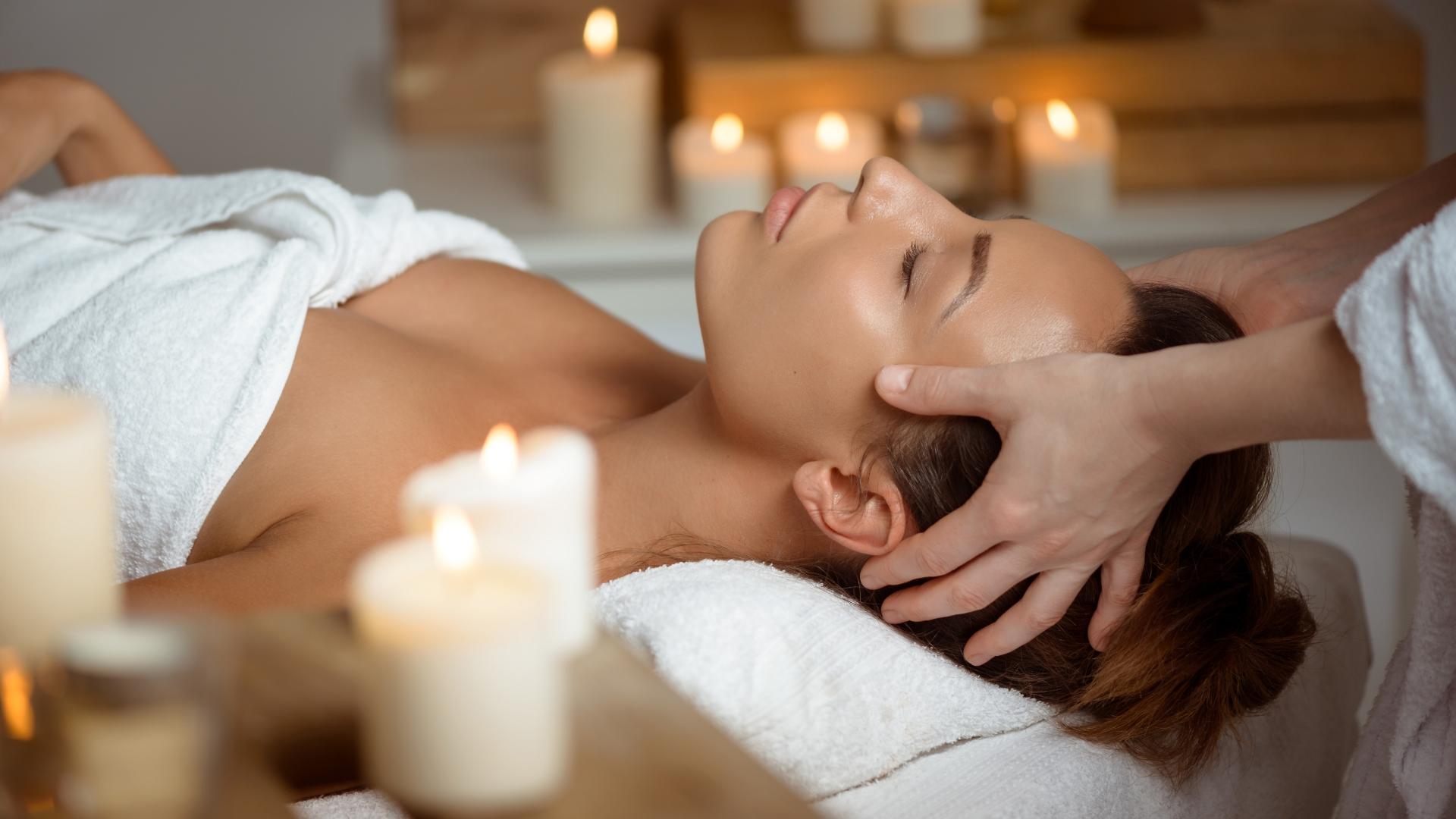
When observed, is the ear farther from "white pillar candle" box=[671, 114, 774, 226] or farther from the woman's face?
"white pillar candle" box=[671, 114, 774, 226]

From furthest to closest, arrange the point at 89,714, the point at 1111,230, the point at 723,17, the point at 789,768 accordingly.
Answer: the point at 723,17 → the point at 1111,230 → the point at 789,768 → the point at 89,714

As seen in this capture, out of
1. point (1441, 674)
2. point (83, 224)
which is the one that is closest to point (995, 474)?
point (1441, 674)

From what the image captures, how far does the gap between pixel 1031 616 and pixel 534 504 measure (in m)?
0.67

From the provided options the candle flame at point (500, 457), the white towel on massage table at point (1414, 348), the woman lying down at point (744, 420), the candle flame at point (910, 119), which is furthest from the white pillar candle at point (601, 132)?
the candle flame at point (500, 457)

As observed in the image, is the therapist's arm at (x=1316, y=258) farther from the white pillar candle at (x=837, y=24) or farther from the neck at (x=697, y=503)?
the white pillar candle at (x=837, y=24)

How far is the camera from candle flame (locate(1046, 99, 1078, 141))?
217 centimetres

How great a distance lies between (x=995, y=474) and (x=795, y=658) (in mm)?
201

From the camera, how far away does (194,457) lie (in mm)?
1196

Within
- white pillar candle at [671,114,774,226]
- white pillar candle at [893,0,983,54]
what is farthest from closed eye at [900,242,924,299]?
white pillar candle at [893,0,983,54]

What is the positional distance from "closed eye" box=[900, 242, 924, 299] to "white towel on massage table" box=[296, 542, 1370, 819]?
262mm

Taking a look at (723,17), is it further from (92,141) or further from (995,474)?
A: (995,474)

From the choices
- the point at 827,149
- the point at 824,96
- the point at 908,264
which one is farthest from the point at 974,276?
the point at 824,96

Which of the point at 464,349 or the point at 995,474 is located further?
the point at 464,349

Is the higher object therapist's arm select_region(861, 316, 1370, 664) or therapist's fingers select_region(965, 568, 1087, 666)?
therapist's arm select_region(861, 316, 1370, 664)
